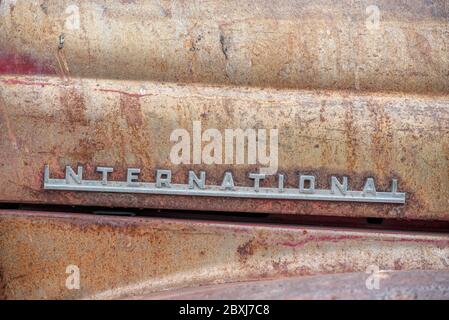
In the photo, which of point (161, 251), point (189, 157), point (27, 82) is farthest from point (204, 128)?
point (27, 82)

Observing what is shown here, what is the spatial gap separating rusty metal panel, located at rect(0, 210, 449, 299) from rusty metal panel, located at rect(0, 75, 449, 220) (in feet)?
0.19

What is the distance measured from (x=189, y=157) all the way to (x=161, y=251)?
26cm

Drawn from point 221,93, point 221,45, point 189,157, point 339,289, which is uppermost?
point 221,45

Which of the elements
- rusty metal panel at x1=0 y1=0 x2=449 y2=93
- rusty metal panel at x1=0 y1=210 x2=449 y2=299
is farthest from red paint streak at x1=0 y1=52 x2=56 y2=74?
rusty metal panel at x1=0 y1=210 x2=449 y2=299

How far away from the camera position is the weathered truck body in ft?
6.17

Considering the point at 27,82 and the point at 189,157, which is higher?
the point at 27,82

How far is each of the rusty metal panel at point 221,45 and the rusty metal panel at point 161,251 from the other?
1.27ft

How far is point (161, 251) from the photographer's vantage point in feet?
6.24

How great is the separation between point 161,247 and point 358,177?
54 centimetres

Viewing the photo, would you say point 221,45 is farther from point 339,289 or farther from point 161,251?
point 339,289

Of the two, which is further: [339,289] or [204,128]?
[204,128]

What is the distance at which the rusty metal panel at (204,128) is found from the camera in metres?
1.87

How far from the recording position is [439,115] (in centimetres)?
191

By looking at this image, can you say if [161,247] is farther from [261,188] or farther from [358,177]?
[358,177]
